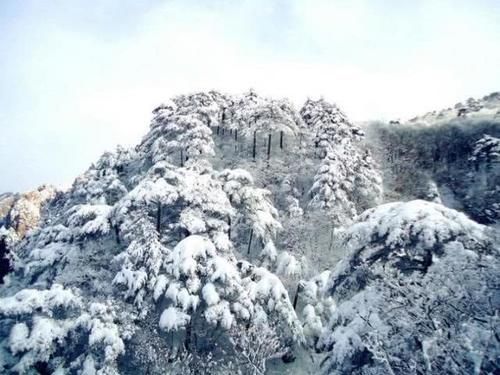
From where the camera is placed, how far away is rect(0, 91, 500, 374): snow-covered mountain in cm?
1217

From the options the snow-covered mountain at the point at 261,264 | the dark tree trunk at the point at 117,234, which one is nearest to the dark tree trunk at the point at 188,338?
the snow-covered mountain at the point at 261,264

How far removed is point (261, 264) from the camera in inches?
1025

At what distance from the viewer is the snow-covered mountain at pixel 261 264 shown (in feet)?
39.9

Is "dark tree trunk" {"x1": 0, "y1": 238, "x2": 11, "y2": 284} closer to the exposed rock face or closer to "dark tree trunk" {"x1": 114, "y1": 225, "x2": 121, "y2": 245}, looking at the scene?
"dark tree trunk" {"x1": 114, "y1": 225, "x2": 121, "y2": 245}

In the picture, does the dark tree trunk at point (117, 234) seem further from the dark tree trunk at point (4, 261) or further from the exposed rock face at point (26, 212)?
the exposed rock face at point (26, 212)

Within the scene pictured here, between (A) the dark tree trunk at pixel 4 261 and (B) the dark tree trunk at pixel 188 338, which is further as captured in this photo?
(A) the dark tree trunk at pixel 4 261

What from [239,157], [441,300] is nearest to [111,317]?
[441,300]

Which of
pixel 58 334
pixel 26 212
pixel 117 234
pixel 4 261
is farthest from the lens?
pixel 26 212

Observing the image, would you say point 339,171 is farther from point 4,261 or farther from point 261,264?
point 4,261

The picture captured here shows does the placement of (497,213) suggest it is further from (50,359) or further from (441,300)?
(50,359)

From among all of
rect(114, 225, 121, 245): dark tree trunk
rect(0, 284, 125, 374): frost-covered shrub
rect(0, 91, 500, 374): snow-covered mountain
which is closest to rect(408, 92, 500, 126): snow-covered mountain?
rect(0, 91, 500, 374): snow-covered mountain

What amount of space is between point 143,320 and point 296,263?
9.45 metres

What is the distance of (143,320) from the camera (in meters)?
20.3

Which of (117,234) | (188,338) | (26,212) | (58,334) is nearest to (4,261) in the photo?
(117,234)
